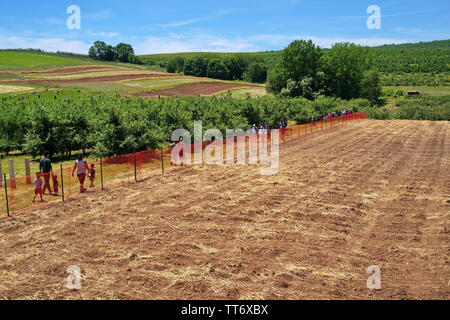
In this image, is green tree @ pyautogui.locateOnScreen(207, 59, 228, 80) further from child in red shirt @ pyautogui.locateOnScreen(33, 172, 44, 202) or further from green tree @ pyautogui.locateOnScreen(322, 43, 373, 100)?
child in red shirt @ pyautogui.locateOnScreen(33, 172, 44, 202)

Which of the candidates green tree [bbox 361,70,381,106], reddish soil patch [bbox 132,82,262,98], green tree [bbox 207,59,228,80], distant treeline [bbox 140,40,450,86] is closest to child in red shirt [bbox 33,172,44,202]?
reddish soil patch [bbox 132,82,262,98]

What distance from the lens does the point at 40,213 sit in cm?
1344

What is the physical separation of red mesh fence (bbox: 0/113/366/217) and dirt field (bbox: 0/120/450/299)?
1.03 m

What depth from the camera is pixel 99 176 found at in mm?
18844

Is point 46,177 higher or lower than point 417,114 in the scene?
lower

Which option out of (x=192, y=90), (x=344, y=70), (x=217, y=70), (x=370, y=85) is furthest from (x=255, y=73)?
(x=192, y=90)

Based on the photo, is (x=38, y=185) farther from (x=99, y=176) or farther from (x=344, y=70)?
(x=344, y=70)

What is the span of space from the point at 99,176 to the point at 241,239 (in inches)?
404

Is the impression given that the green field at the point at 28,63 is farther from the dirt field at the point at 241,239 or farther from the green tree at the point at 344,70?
the dirt field at the point at 241,239

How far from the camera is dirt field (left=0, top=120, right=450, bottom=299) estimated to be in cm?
823

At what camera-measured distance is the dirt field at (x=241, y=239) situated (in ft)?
27.0

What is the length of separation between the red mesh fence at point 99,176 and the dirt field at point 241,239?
103 centimetres
